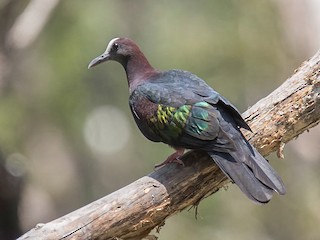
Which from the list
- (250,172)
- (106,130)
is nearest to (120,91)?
(106,130)

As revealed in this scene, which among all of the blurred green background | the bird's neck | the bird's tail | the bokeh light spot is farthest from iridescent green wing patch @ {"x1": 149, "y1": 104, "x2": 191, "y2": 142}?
the bokeh light spot

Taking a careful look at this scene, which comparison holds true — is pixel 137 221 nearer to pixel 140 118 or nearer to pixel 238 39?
pixel 140 118

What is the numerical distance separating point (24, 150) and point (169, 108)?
7.89 metres

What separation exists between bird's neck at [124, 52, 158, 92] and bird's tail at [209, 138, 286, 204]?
90cm

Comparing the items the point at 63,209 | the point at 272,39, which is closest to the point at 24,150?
the point at 63,209

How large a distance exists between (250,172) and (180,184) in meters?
0.41

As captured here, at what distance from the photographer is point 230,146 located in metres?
4.60

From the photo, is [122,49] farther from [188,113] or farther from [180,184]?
[180,184]

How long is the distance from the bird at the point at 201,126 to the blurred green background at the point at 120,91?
5394 mm

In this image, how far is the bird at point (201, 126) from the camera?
451cm

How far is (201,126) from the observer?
4680 mm

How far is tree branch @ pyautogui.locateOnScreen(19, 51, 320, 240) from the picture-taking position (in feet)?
14.6

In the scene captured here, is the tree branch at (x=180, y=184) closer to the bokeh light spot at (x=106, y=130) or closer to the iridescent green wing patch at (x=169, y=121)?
the iridescent green wing patch at (x=169, y=121)

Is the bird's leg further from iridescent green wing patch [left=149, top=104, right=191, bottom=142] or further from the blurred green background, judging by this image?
the blurred green background
